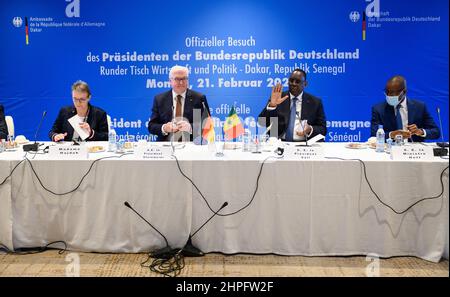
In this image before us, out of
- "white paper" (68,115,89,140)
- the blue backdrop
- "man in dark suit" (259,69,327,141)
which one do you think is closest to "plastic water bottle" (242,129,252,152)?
"man in dark suit" (259,69,327,141)

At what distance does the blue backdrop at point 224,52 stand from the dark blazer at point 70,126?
46.3 inches

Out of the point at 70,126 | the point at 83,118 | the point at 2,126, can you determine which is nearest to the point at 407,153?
the point at 83,118

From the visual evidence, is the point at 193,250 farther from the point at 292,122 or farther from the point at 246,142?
the point at 292,122

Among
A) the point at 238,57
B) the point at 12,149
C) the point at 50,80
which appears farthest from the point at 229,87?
the point at 12,149

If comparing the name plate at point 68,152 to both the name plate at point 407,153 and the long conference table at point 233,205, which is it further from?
the name plate at point 407,153

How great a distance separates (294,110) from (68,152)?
192 cm

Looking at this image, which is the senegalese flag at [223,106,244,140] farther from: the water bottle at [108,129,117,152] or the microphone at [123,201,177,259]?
the microphone at [123,201,177,259]

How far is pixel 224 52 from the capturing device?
15.6ft

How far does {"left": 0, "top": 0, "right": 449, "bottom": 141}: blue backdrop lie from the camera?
4.69 m

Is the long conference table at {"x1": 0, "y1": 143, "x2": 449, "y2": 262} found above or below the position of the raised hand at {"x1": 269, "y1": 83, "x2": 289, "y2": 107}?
below

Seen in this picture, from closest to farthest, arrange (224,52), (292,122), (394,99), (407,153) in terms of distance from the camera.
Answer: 1. (407,153)
2. (394,99)
3. (292,122)
4. (224,52)

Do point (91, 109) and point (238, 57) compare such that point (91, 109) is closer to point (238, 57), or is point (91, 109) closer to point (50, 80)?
point (50, 80)

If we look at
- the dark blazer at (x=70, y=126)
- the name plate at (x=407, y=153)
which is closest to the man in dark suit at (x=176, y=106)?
the dark blazer at (x=70, y=126)

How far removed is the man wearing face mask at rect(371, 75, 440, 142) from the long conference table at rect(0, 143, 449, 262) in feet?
3.44
